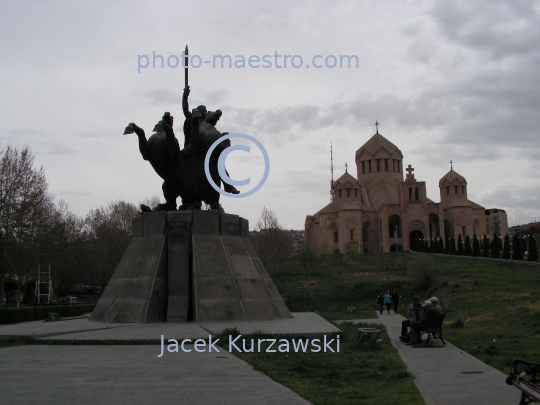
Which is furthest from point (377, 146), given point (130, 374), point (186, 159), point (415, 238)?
point (130, 374)

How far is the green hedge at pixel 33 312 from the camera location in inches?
715

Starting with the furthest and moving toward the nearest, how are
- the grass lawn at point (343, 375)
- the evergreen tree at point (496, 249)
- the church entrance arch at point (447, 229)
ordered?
the church entrance arch at point (447, 229), the evergreen tree at point (496, 249), the grass lawn at point (343, 375)

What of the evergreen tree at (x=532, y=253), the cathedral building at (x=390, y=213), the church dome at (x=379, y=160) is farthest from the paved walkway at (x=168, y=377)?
the church dome at (x=379, y=160)

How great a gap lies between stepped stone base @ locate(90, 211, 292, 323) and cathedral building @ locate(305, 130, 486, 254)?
4879 cm

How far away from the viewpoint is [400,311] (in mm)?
24281

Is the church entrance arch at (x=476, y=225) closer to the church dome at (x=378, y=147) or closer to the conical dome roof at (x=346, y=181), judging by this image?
the church dome at (x=378, y=147)

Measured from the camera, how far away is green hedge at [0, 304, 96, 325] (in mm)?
18152

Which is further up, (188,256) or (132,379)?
(188,256)

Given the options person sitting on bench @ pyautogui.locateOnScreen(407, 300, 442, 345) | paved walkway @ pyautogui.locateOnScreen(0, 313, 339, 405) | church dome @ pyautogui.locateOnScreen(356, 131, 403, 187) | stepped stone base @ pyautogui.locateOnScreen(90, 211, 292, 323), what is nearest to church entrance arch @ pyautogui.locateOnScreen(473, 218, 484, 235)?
church dome @ pyautogui.locateOnScreen(356, 131, 403, 187)

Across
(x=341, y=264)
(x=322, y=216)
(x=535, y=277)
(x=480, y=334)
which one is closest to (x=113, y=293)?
(x=480, y=334)

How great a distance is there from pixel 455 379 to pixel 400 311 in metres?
19.0

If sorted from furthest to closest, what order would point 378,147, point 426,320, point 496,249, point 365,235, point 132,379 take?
point 378,147, point 365,235, point 496,249, point 426,320, point 132,379

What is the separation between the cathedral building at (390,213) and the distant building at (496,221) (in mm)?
9141

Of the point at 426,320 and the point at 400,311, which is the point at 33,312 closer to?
the point at 400,311
